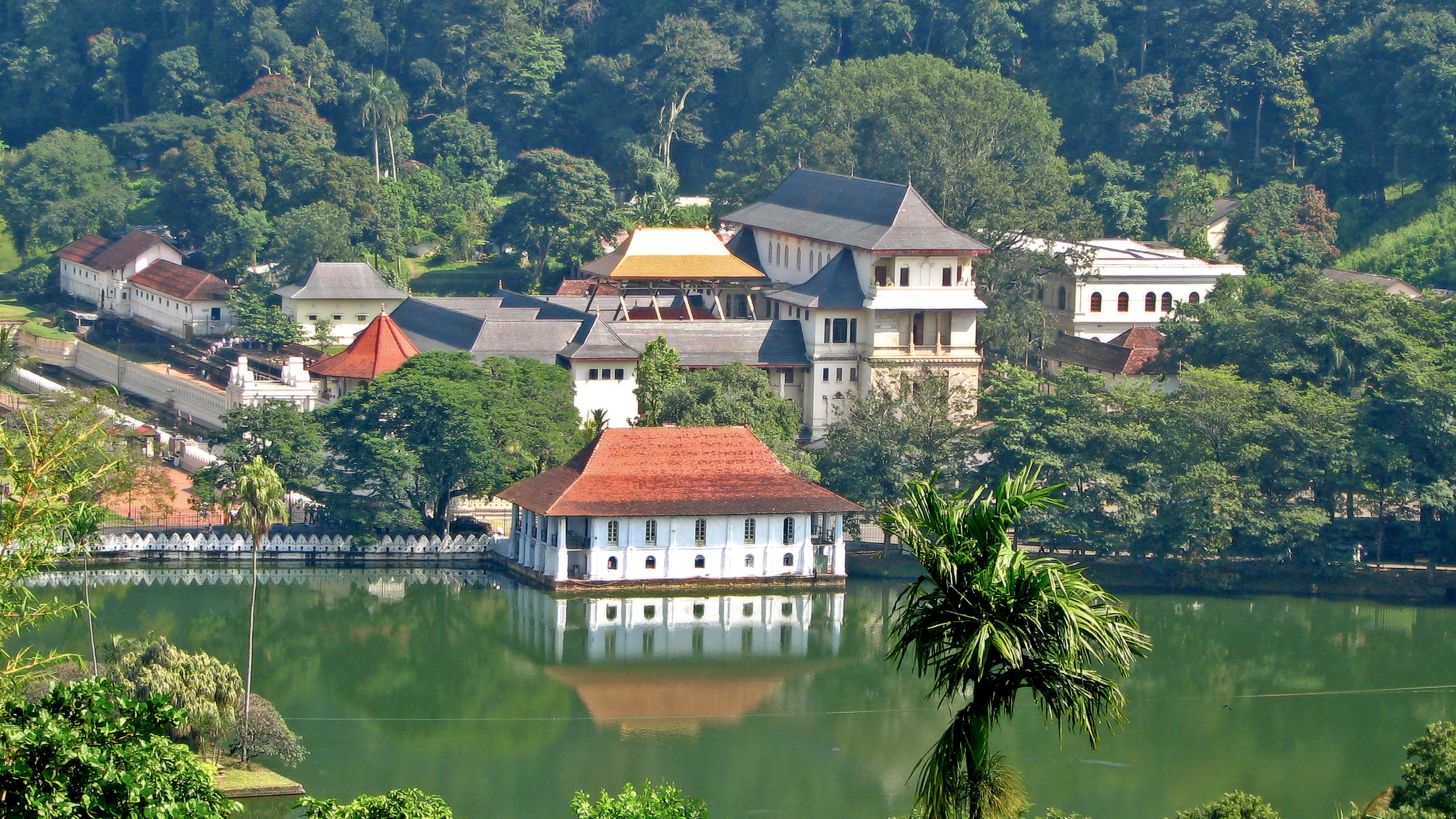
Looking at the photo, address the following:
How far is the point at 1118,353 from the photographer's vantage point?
5228 cm

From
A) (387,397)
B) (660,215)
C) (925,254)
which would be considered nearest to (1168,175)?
(660,215)

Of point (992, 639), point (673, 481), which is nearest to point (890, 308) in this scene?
point (673, 481)

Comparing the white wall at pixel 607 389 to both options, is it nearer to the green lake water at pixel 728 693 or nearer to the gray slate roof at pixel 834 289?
the gray slate roof at pixel 834 289

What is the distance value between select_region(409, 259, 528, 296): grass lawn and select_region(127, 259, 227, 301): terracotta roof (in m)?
6.61

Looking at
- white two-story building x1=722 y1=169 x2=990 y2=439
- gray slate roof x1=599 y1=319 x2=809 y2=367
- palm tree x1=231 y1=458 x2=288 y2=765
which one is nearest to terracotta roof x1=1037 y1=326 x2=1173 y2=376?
white two-story building x1=722 y1=169 x2=990 y2=439

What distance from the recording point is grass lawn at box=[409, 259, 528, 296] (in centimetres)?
6575

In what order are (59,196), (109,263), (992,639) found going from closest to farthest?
(992,639) < (109,263) < (59,196)

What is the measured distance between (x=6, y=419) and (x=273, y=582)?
963 centimetres

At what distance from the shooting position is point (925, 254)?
163 ft

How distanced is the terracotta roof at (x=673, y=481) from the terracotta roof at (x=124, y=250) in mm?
26858

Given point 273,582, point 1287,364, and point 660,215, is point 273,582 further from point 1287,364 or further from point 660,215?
point 660,215

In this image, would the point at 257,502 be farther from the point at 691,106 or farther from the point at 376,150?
the point at 691,106

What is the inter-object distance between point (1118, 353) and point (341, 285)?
1966 centimetres

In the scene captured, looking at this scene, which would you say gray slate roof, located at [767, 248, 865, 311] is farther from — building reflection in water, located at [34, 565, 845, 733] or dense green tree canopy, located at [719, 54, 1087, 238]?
building reflection in water, located at [34, 565, 845, 733]
